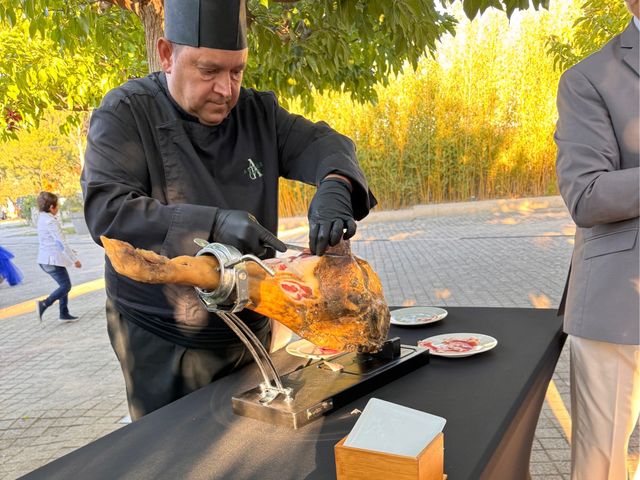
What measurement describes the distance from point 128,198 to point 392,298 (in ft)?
18.0

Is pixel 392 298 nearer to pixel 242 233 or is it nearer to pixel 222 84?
pixel 222 84

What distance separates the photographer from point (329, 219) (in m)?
1.59

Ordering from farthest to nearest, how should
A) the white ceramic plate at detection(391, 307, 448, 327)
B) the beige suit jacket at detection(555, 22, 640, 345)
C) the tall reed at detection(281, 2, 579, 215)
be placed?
the tall reed at detection(281, 2, 579, 215) < the white ceramic plate at detection(391, 307, 448, 327) < the beige suit jacket at detection(555, 22, 640, 345)

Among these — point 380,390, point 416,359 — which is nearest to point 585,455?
point 416,359

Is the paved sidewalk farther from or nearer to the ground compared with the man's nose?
nearer to the ground

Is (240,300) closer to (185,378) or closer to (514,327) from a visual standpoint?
(185,378)

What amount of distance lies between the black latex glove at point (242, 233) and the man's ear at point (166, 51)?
25.0 inches

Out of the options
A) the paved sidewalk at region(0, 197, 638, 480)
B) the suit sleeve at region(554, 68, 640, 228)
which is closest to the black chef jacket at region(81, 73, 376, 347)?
the suit sleeve at region(554, 68, 640, 228)

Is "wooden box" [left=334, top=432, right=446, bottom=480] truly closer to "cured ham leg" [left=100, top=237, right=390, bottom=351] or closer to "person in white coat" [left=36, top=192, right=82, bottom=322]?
"cured ham leg" [left=100, top=237, right=390, bottom=351]

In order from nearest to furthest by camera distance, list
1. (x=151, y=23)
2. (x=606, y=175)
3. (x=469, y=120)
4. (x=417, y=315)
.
Result: (x=606, y=175)
(x=417, y=315)
(x=151, y=23)
(x=469, y=120)

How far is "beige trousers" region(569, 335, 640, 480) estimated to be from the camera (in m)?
1.90

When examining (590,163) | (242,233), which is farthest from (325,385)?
(590,163)

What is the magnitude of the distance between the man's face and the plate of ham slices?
109cm

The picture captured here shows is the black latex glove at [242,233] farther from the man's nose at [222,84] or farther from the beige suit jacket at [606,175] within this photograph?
the beige suit jacket at [606,175]
